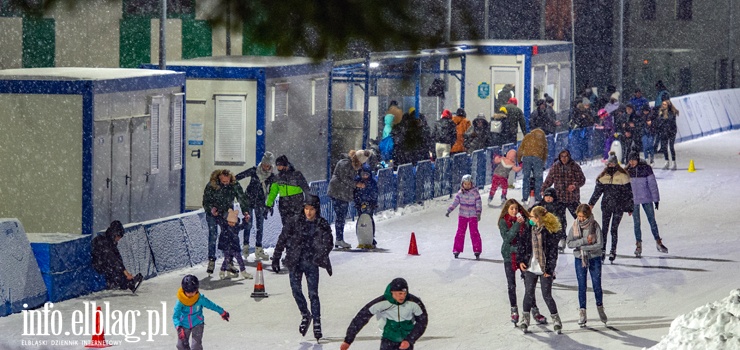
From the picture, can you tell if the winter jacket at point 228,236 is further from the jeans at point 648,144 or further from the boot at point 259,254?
the jeans at point 648,144

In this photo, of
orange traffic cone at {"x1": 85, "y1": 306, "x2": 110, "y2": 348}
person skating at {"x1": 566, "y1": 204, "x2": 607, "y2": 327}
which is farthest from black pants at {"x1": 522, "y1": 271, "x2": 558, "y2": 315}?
orange traffic cone at {"x1": 85, "y1": 306, "x2": 110, "y2": 348}

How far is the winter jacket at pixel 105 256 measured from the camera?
16.1m

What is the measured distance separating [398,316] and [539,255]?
357cm

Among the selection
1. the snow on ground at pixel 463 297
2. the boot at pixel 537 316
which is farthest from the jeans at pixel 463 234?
the boot at pixel 537 316

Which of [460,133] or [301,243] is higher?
[460,133]

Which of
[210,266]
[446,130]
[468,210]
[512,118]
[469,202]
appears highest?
[512,118]

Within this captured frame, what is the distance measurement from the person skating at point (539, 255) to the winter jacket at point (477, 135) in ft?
45.8

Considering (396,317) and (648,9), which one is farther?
(648,9)

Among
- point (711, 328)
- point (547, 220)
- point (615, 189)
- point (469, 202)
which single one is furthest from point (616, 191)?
point (711, 328)

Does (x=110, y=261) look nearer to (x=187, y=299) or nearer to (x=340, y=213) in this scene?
(x=187, y=299)

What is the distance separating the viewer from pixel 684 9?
5534 cm

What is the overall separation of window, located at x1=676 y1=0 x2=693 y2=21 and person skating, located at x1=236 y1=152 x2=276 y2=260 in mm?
39253

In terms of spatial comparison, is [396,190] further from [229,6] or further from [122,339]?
[229,6]

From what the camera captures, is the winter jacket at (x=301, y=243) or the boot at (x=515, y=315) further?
the boot at (x=515, y=315)
